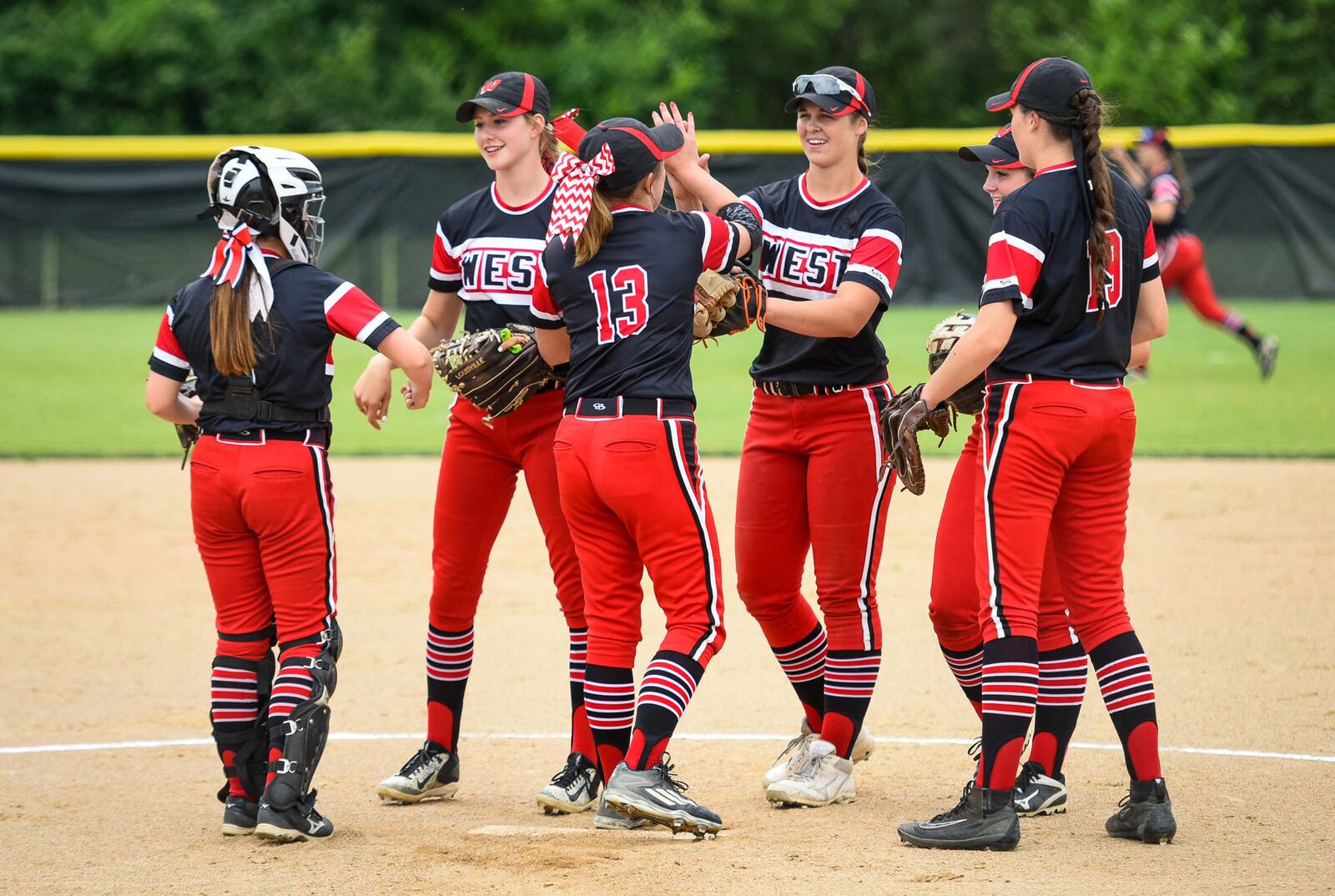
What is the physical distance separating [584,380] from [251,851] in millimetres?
1542

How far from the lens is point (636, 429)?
13.5 feet

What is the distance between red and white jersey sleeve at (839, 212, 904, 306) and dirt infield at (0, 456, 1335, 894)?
1517 mm

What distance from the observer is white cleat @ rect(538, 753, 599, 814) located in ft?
14.8

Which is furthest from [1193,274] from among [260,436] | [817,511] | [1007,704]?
[260,436]

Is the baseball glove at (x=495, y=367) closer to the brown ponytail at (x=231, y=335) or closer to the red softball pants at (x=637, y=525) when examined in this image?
the red softball pants at (x=637, y=525)

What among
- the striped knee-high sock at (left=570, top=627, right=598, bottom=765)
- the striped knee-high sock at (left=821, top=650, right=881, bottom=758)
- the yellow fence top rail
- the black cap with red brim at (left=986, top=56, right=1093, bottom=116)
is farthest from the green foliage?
the black cap with red brim at (left=986, top=56, right=1093, bottom=116)

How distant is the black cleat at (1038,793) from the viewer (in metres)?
4.38

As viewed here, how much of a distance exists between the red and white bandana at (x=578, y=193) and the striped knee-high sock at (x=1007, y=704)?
61.2 inches

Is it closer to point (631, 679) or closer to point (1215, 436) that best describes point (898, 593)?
point (631, 679)

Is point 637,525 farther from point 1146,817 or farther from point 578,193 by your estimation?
point 1146,817

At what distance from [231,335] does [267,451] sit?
0.33 metres

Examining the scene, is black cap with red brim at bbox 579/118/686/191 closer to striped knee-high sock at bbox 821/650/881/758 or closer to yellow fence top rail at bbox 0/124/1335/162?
striped knee-high sock at bbox 821/650/881/758

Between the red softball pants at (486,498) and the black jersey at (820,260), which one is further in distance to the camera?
the red softball pants at (486,498)

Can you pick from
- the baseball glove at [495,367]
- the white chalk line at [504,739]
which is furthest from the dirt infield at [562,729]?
the baseball glove at [495,367]
